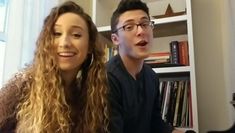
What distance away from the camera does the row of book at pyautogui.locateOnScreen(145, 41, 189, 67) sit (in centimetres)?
165

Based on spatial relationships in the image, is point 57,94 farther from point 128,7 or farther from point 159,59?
point 159,59

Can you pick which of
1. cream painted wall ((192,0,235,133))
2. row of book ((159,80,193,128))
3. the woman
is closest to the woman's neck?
the woman

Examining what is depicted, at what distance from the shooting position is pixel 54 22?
95cm

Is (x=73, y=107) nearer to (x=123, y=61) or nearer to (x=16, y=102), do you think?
(x=16, y=102)

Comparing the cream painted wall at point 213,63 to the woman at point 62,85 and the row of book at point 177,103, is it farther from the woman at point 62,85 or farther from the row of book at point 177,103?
the woman at point 62,85

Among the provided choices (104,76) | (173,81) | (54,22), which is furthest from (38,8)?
(173,81)

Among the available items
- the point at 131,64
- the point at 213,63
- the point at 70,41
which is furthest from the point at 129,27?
the point at 213,63

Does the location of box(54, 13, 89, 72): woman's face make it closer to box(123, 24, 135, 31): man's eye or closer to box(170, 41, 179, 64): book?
box(123, 24, 135, 31): man's eye

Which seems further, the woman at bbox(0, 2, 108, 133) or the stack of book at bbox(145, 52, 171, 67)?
the stack of book at bbox(145, 52, 171, 67)

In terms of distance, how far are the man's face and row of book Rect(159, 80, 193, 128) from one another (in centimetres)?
55

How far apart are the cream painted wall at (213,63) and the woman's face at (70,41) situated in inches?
41.3

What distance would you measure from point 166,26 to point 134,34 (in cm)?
63

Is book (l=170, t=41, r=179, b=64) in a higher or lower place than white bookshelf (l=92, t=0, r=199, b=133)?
lower

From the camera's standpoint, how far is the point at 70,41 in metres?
0.92
